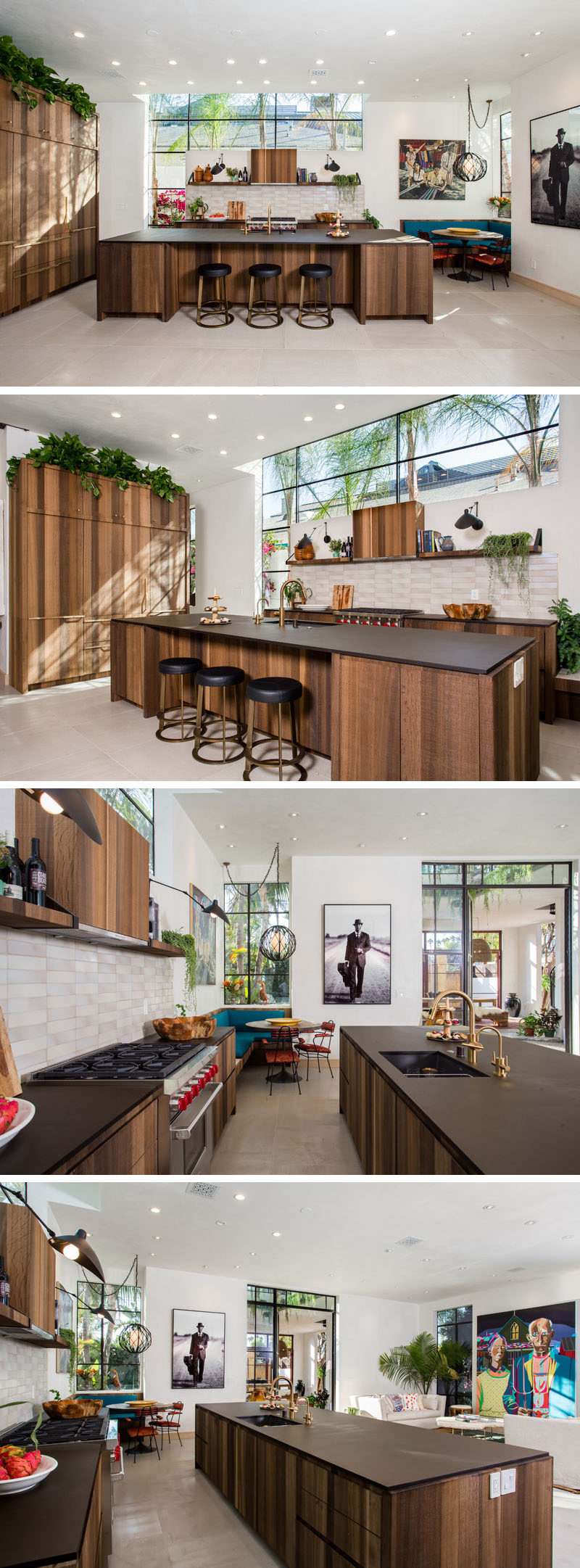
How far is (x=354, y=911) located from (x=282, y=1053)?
37.9 inches

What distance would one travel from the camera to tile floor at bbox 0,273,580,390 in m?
4.93

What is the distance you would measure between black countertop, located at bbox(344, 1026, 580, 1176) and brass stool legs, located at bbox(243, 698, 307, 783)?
1591mm

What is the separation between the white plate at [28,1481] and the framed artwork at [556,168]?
9568 mm

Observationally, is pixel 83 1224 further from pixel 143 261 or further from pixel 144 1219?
pixel 143 261

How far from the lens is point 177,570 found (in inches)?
352

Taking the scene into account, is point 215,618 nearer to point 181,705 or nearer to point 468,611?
point 181,705

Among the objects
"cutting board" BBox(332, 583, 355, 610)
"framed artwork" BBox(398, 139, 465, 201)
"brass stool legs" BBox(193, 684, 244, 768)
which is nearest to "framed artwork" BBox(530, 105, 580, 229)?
"framed artwork" BBox(398, 139, 465, 201)

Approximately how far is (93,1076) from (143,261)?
6356 millimetres

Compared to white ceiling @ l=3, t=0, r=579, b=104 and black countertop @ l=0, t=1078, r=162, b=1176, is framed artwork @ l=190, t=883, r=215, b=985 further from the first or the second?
white ceiling @ l=3, t=0, r=579, b=104

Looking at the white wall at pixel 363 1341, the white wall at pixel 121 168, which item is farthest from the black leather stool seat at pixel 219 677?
the white wall at pixel 363 1341

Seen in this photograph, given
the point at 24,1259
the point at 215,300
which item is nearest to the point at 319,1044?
the point at 24,1259

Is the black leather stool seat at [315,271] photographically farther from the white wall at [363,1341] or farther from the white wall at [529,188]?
the white wall at [363,1341]

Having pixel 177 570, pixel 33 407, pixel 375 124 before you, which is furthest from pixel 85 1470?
pixel 375 124

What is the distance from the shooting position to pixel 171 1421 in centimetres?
991
